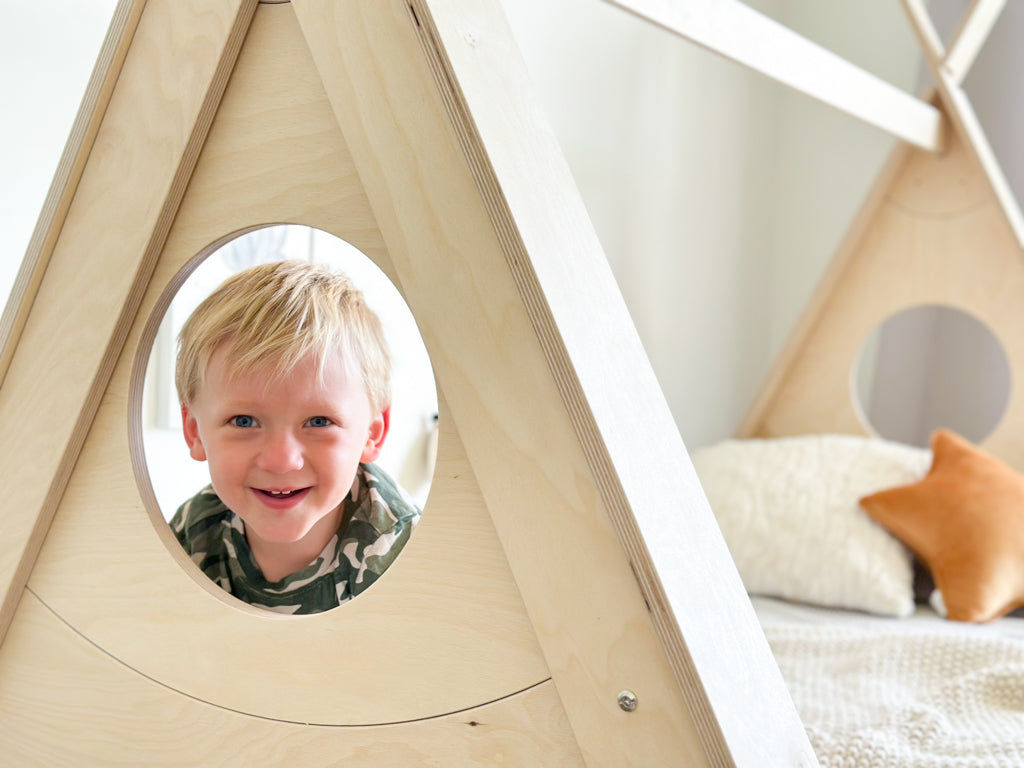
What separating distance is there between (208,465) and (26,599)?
0.19 metres

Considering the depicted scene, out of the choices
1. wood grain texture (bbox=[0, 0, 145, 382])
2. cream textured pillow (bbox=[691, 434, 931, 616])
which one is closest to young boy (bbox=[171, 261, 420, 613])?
wood grain texture (bbox=[0, 0, 145, 382])

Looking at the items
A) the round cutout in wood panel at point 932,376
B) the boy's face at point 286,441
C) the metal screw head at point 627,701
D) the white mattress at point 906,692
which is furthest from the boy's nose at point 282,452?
the round cutout in wood panel at point 932,376

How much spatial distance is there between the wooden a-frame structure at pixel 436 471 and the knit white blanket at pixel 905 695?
0.43 metres

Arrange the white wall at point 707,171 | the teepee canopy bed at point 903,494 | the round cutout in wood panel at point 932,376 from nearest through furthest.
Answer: the teepee canopy bed at point 903,494 < the white wall at point 707,171 < the round cutout in wood panel at point 932,376

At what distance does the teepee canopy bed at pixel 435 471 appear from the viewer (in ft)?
1.66

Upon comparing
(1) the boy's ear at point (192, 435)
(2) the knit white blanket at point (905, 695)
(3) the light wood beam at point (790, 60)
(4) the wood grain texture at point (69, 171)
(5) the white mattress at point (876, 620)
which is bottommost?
(2) the knit white blanket at point (905, 695)

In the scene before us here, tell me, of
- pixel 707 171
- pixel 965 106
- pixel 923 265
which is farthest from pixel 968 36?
pixel 707 171

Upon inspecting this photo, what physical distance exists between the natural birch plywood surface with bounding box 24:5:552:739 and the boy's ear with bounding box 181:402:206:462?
1.2 inches

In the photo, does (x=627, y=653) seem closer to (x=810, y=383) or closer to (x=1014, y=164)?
(x=810, y=383)

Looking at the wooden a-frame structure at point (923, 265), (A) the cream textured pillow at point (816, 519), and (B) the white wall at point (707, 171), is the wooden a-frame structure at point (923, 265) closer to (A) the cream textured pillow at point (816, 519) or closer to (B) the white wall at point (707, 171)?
(A) the cream textured pillow at point (816, 519)

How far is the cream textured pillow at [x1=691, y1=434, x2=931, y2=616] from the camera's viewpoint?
1.52 metres

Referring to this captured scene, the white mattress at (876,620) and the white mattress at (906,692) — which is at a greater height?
the white mattress at (876,620)

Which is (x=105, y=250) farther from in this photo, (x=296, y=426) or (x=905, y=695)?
(x=905, y=695)

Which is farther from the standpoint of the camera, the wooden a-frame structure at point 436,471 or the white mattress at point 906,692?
the white mattress at point 906,692
